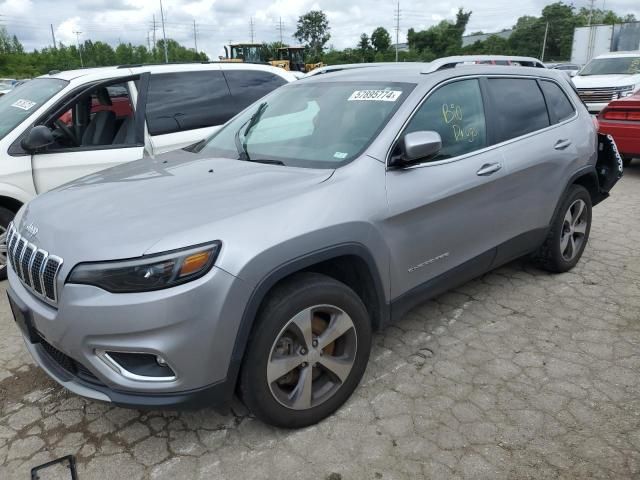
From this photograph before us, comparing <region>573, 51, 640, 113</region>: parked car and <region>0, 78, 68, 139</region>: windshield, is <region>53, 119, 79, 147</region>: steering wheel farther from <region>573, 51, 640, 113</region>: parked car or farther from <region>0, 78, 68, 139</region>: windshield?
<region>573, 51, 640, 113</region>: parked car

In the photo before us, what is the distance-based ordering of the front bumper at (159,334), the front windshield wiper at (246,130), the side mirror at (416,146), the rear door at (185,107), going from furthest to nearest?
the rear door at (185,107), the front windshield wiper at (246,130), the side mirror at (416,146), the front bumper at (159,334)

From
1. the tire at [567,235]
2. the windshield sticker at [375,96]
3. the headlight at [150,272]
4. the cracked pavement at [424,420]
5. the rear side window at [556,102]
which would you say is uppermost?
the windshield sticker at [375,96]

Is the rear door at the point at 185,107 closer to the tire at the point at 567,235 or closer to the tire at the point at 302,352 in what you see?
the tire at the point at 302,352

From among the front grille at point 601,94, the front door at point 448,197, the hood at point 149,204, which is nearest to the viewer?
the hood at point 149,204

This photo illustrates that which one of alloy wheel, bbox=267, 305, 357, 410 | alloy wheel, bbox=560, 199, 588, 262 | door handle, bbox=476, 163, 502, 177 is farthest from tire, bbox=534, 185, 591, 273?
alloy wheel, bbox=267, 305, 357, 410

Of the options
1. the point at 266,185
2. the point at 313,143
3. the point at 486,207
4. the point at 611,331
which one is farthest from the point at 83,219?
the point at 611,331

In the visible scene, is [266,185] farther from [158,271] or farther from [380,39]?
[380,39]

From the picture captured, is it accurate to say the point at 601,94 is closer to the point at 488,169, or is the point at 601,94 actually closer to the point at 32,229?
the point at 488,169

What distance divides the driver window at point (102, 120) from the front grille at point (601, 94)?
1086cm

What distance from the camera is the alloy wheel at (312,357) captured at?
241 cm

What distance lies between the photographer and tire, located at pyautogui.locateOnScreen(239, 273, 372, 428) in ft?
7.53

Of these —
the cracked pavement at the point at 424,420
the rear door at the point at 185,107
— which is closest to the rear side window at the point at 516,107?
the cracked pavement at the point at 424,420

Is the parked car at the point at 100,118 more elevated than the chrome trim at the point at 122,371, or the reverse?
the parked car at the point at 100,118

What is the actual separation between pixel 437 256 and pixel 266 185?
3.71 feet
